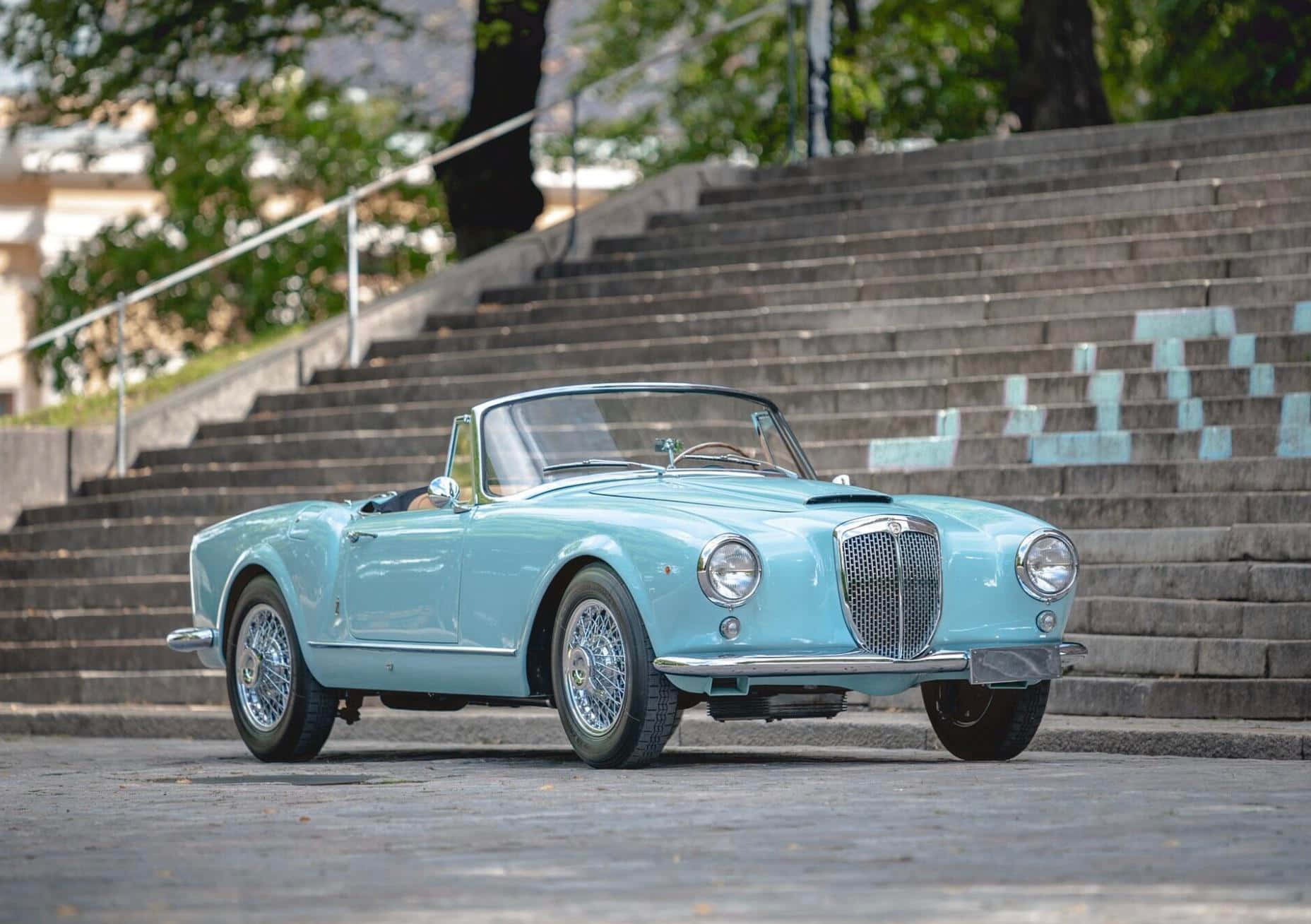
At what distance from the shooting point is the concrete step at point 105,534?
17.0 m

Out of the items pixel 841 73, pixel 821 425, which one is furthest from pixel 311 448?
pixel 841 73

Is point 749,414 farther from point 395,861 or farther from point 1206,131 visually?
point 1206,131

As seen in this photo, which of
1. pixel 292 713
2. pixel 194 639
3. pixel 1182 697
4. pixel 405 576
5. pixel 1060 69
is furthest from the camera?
pixel 1060 69

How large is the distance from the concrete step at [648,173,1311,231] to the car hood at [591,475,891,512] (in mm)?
7942

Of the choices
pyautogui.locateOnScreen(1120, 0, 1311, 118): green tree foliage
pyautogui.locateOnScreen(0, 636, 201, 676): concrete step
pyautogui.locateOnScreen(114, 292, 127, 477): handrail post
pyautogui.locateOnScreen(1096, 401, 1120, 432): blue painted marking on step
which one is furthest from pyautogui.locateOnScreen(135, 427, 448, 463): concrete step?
pyautogui.locateOnScreen(1120, 0, 1311, 118): green tree foliage

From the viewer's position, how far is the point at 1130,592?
12.2m

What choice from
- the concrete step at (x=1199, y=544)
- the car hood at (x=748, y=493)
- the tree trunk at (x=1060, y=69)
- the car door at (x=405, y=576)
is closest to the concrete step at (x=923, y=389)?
the concrete step at (x=1199, y=544)

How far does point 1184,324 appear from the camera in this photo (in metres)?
15.3

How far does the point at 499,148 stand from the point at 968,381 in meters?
9.78

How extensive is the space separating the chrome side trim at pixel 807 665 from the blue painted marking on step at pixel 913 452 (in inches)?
216

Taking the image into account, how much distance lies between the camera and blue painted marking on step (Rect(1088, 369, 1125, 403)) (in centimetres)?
1477

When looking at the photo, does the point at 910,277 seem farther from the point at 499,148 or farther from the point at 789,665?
the point at 789,665

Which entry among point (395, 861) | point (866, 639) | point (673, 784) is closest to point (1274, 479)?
point (866, 639)

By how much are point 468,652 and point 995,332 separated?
706cm
